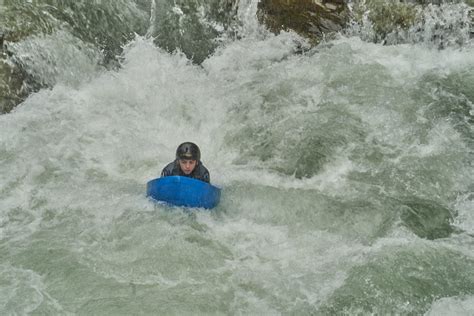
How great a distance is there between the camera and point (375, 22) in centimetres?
883

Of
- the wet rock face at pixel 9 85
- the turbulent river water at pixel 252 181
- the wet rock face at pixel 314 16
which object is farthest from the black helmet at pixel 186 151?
the wet rock face at pixel 314 16

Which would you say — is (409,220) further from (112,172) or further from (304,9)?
(304,9)

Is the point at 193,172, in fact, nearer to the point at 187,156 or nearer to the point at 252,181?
the point at 187,156

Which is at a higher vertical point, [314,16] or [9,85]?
[314,16]

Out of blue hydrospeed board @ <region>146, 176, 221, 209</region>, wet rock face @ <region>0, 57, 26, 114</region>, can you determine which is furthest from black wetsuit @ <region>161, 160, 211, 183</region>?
wet rock face @ <region>0, 57, 26, 114</region>

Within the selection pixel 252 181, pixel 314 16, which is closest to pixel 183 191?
pixel 252 181

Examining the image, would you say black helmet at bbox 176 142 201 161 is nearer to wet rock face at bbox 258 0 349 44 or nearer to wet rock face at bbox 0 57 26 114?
wet rock face at bbox 0 57 26 114

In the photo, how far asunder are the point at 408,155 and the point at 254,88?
2.31 metres

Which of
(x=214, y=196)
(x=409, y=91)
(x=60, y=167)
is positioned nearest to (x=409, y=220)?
(x=214, y=196)

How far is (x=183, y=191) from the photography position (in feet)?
19.0

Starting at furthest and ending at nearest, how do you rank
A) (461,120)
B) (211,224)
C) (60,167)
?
1. (461,120)
2. (60,167)
3. (211,224)

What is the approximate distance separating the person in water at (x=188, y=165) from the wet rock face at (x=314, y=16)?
11.8 feet

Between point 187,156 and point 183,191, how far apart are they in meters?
0.34

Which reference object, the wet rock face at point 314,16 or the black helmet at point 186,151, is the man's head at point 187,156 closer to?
the black helmet at point 186,151
